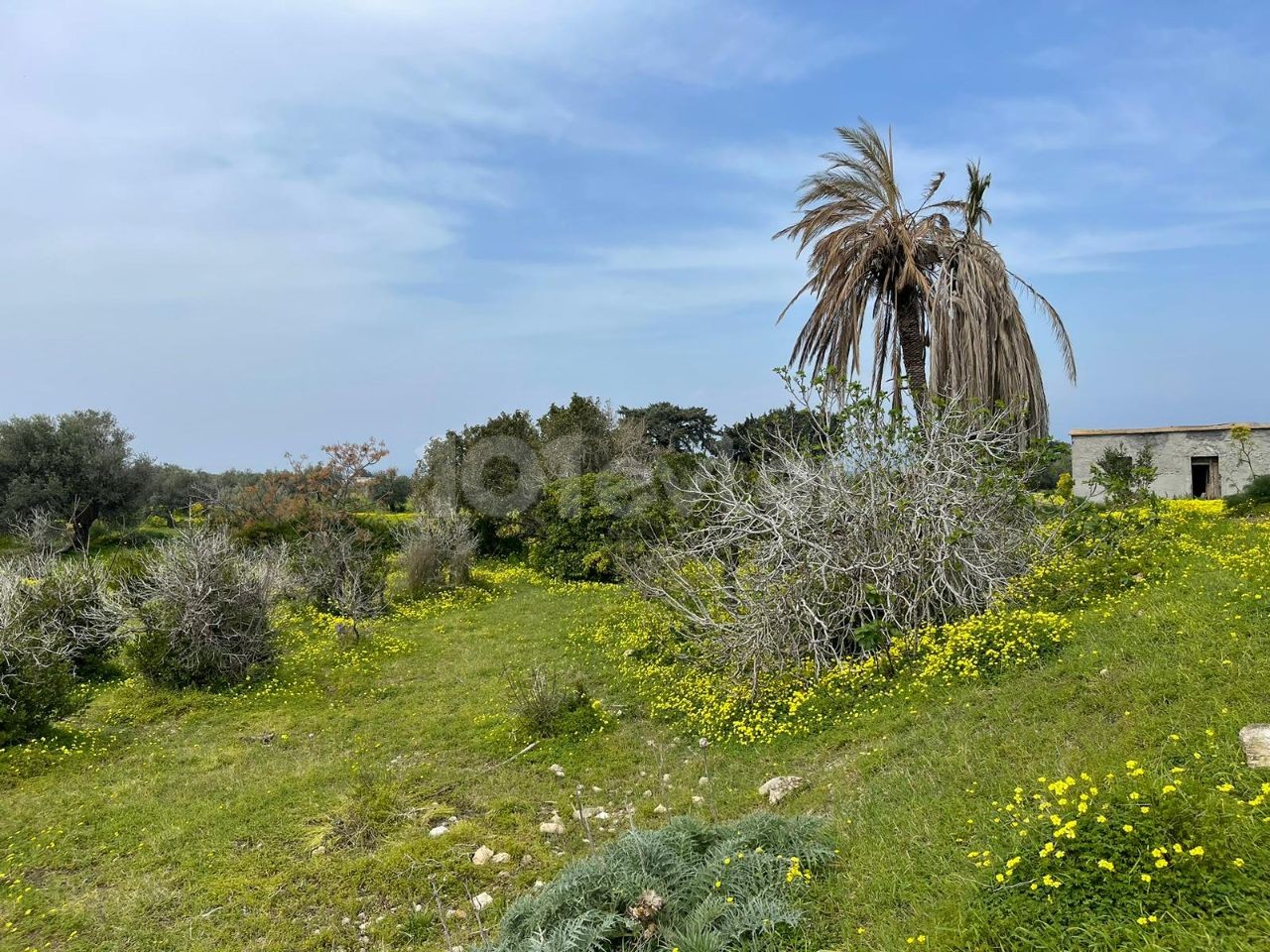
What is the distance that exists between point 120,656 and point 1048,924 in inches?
434

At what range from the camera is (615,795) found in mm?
5012

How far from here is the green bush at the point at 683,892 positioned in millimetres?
2652

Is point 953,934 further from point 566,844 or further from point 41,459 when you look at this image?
point 41,459

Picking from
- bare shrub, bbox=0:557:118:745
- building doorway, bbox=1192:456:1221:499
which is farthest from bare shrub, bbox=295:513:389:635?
building doorway, bbox=1192:456:1221:499

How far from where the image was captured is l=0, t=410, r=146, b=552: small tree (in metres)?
21.7

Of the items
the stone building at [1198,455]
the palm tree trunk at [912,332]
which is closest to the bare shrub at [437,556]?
the palm tree trunk at [912,332]

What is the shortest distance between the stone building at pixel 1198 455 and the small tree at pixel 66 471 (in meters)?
28.6

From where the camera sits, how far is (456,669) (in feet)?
28.8

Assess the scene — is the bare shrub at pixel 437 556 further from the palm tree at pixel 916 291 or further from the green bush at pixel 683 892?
the green bush at pixel 683 892

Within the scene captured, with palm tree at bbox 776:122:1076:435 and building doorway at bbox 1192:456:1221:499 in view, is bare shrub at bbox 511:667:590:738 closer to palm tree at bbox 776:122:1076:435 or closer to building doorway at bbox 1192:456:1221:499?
palm tree at bbox 776:122:1076:435

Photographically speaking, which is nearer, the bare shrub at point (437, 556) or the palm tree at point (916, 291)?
the palm tree at point (916, 291)

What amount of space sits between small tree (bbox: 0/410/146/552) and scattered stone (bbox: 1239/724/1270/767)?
25414 millimetres

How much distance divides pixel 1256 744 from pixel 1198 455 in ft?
75.5

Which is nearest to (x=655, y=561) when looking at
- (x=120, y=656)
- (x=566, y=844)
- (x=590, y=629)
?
(x=590, y=629)
